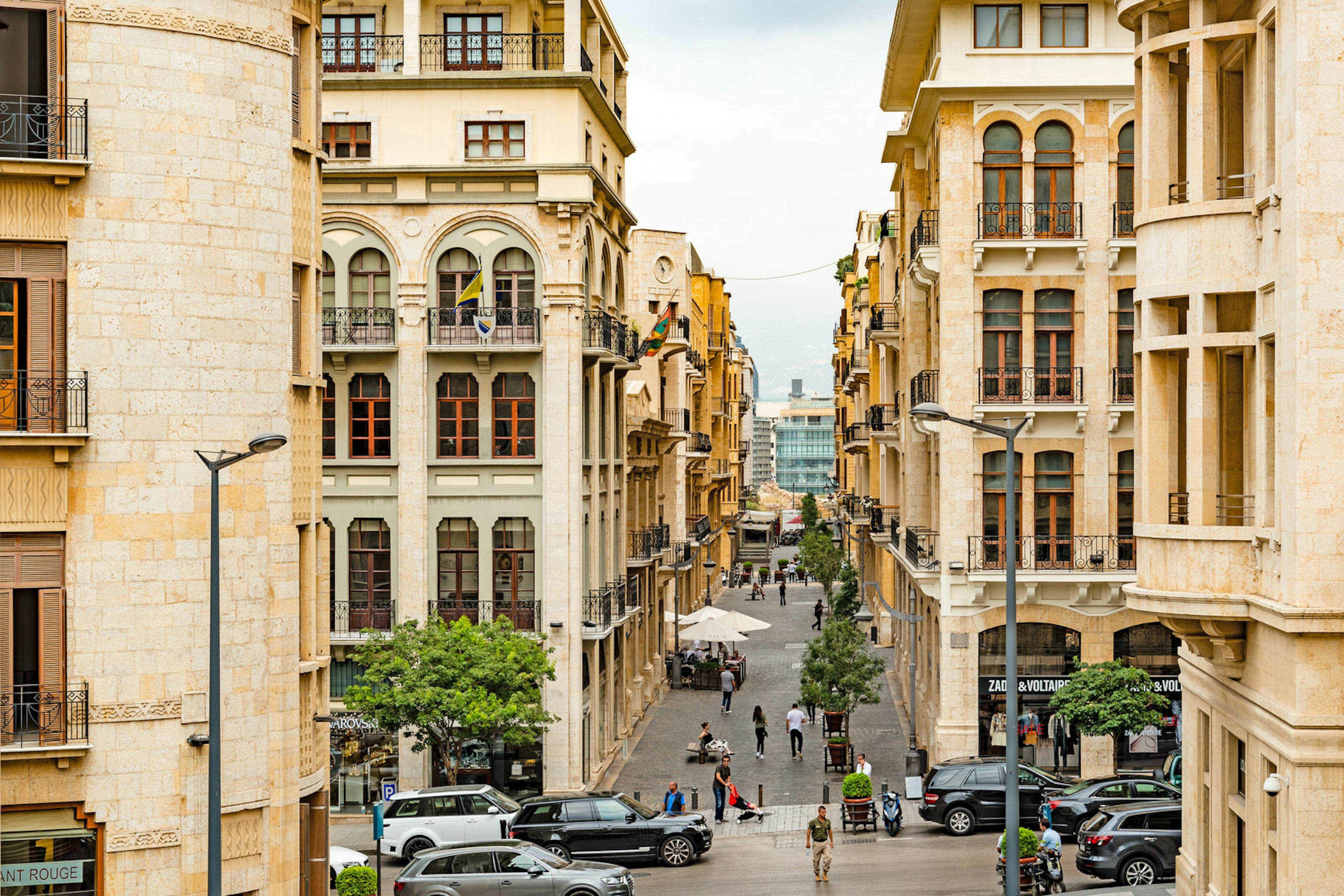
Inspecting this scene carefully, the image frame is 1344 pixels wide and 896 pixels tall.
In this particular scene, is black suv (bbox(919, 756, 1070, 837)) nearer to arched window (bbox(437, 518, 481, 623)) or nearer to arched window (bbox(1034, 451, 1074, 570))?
arched window (bbox(1034, 451, 1074, 570))

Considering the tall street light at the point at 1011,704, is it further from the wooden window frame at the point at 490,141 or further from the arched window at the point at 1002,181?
the wooden window frame at the point at 490,141

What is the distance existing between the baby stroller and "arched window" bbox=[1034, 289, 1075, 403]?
12.8 meters

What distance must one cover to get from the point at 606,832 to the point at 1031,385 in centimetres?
1597

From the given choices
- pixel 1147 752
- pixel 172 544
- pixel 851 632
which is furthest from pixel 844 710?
pixel 172 544

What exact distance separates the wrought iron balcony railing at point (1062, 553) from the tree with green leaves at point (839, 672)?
586 centimetres

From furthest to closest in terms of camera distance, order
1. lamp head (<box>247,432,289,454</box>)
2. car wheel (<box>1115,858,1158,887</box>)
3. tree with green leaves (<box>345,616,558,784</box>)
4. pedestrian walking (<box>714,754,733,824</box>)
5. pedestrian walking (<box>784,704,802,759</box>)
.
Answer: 1. pedestrian walking (<box>784,704,802,759</box>)
2. pedestrian walking (<box>714,754,733,824</box>)
3. tree with green leaves (<box>345,616,558,784</box>)
4. car wheel (<box>1115,858,1158,887</box>)
5. lamp head (<box>247,432,289,454</box>)

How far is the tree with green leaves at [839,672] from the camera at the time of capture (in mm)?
41500

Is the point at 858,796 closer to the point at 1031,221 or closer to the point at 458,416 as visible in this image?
the point at 458,416

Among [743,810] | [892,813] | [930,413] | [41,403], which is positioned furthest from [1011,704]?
[743,810]

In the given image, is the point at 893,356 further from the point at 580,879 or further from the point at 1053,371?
the point at 580,879

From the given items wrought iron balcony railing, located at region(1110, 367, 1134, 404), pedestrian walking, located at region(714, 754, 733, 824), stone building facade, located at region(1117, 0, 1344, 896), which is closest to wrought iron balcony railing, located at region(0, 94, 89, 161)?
stone building facade, located at region(1117, 0, 1344, 896)

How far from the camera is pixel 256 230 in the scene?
20.5 m

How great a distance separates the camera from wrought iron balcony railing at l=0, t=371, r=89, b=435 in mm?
19047

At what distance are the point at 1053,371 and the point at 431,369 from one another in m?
16.4
